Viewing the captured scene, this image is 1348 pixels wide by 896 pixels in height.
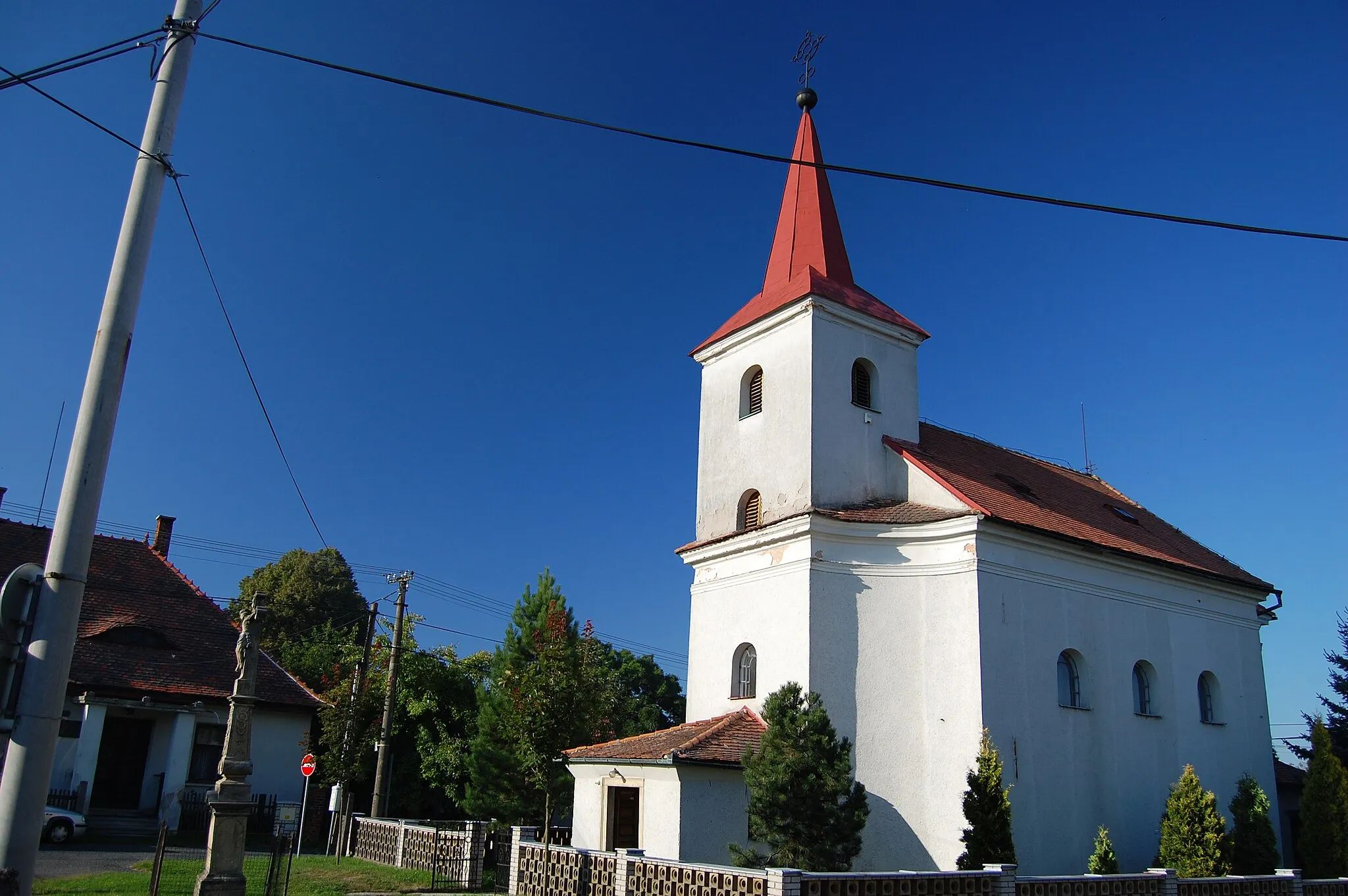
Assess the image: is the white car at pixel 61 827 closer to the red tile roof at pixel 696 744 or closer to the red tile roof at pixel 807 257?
the red tile roof at pixel 696 744

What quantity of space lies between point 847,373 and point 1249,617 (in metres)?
13.3

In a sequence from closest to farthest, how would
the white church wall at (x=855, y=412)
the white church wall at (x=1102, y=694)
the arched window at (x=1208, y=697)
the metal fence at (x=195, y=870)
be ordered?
the metal fence at (x=195, y=870)
the white church wall at (x=1102, y=694)
the white church wall at (x=855, y=412)
the arched window at (x=1208, y=697)

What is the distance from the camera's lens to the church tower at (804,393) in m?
21.2

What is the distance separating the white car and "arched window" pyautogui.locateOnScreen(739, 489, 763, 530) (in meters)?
16.7

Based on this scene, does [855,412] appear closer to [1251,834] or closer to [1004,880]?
[1004,880]

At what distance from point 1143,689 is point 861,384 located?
9587 mm

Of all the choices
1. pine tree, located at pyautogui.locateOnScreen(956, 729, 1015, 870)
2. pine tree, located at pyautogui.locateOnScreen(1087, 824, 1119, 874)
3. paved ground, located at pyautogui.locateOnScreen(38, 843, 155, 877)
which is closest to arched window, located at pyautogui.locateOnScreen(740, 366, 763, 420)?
pine tree, located at pyautogui.locateOnScreen(956, 729, 1015, 870)

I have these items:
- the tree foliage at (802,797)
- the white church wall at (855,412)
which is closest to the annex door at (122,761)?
the tree foliage at (802,797)

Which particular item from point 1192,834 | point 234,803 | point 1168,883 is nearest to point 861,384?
point 1192,834

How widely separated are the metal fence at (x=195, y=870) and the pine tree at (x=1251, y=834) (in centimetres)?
1820

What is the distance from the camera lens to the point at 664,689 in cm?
7075

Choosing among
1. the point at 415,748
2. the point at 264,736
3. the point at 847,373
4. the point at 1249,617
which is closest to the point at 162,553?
the point at 264,736

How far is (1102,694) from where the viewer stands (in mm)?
20641

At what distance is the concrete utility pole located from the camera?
5137 millimetres
